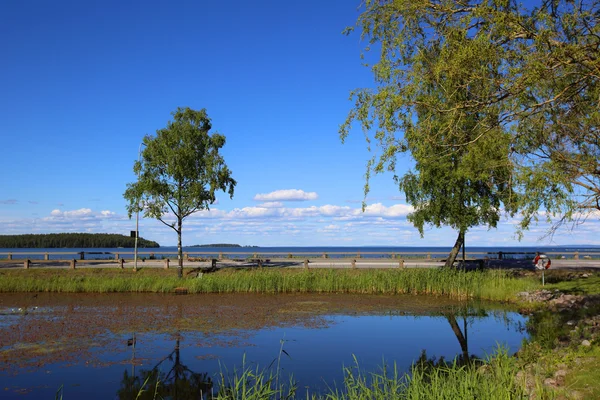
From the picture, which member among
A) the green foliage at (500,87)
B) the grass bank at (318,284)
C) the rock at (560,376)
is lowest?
the rock at (560,376)

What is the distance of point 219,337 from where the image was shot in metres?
15.9

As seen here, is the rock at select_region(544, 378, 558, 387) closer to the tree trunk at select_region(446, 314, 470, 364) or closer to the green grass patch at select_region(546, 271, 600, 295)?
the tree trunk at select_region(446, 314, 470, 364)

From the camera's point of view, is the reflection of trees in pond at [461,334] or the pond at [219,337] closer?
the pond at [219,337]

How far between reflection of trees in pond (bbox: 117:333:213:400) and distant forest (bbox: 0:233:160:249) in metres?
156

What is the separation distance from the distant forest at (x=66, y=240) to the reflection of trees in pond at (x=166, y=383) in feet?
512

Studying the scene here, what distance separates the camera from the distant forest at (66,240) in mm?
156875

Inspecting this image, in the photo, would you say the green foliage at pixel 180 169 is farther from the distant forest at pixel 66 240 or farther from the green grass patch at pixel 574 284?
the distant forest at pixel 66 240

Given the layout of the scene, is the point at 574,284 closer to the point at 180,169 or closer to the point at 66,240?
the point at 180,169

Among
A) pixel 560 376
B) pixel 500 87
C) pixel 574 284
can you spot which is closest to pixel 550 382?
pixel 560 376

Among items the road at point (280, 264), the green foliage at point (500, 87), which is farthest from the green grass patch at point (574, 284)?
the green foliage at point (500, 87)

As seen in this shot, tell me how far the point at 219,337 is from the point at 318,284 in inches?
485

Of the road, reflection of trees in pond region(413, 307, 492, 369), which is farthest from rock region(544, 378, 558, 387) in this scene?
the road

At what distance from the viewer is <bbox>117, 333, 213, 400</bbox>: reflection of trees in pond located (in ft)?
34.7

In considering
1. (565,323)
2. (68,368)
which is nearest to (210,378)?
(68,368)
